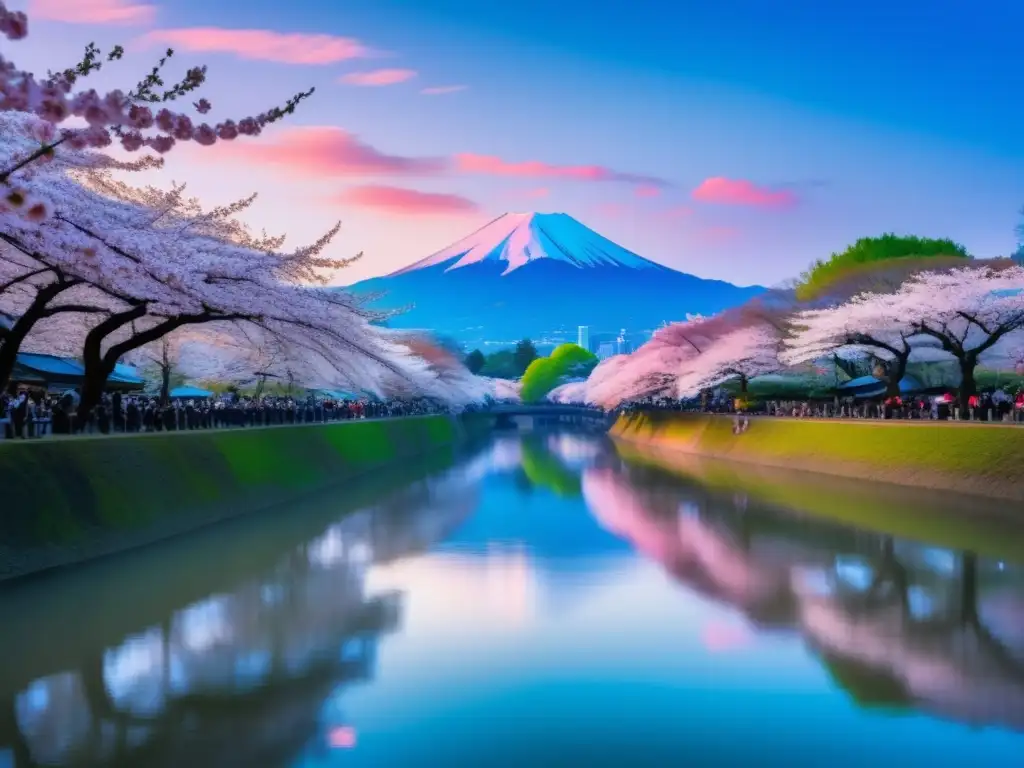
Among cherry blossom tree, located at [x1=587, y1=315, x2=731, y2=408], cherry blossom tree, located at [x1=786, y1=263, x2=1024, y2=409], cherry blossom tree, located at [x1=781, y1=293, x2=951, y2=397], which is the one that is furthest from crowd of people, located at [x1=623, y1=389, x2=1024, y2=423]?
cherry blossom tree, located at [x1=587, y1=315, x2=731, y2=408]

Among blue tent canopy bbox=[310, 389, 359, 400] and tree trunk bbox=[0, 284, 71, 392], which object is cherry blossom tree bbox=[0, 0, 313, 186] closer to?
tree trunk bbox=[0, 284, 71, 392]

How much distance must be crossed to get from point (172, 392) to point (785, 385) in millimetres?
45626

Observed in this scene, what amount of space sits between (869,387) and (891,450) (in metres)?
29.4

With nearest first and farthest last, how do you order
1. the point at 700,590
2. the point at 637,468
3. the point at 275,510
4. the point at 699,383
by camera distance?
→ the point at 700,590, the point at 275,510, the point at 637,468, the point at 699,383

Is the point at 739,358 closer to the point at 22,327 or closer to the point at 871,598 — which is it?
the point at 22,327

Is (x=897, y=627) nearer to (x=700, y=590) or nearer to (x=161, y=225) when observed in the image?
(x=700, y=590)

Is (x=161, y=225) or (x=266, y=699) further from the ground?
(x=161, y=225)

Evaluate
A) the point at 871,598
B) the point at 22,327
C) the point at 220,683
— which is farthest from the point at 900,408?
the point at 220,683

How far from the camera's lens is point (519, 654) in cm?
1494

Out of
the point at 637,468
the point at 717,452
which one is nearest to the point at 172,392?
the point at 637,468

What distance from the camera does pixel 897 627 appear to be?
54.1 ft

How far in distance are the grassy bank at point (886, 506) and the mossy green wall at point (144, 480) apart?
50.3 ft

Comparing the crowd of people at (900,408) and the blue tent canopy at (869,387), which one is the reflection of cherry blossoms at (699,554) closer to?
the crowd of people at (900,408)

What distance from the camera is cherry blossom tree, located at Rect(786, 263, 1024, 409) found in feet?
145
